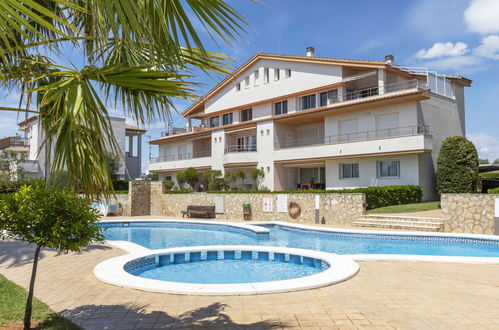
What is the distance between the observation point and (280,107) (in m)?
33.0

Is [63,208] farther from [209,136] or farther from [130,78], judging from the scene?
[209,136]

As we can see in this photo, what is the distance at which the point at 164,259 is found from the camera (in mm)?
10883

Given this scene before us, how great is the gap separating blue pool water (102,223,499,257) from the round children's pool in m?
3.30

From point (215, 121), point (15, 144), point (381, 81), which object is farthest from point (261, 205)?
point (15, 144)

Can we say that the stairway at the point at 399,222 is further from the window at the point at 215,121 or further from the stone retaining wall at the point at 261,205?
the window at the point at 215,121

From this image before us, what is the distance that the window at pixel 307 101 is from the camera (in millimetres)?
30797

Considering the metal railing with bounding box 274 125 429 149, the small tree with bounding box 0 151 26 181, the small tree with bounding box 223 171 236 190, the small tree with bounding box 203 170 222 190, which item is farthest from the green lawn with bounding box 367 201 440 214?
the small tree with bounding box 0 151 26 181

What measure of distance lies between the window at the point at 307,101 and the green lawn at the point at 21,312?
2666 centimetres

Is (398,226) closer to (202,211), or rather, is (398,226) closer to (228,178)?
(202,211)

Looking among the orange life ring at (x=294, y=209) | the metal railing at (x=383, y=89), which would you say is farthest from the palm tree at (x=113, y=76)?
the metal railing at (x=383, y=89)

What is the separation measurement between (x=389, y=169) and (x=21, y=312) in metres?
23.2

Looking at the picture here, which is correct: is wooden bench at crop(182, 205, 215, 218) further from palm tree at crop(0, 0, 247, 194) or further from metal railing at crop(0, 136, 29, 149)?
metal railing at crop(0, 136, 29, 149)

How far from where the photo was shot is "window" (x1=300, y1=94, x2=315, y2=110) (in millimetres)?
30797

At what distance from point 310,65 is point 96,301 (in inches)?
1085
